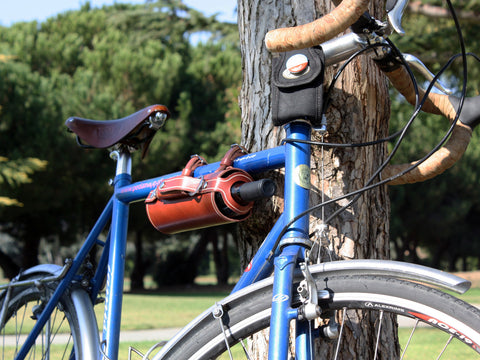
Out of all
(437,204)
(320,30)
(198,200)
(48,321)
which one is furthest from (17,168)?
(437,204)

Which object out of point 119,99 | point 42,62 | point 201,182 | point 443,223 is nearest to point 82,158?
point 119,99

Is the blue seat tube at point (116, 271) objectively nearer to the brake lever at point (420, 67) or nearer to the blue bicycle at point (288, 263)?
the blue bicycle at point (288, 263)

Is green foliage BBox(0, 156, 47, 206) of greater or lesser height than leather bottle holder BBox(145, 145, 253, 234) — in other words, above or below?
above

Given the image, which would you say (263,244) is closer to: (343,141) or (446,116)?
(343,141)

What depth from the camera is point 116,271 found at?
1.84 m

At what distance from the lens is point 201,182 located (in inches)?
61.4

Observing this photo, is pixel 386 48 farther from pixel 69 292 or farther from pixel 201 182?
pixel 69 292

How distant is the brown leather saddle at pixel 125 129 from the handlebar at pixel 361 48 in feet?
2.59

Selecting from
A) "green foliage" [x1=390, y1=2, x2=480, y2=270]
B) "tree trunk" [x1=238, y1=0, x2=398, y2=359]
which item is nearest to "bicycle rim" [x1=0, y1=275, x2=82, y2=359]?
"tree trunk" [x1=238, y1=0, x2=398, y2=359]

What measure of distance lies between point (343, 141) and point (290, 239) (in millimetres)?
596

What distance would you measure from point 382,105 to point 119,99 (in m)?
11.7

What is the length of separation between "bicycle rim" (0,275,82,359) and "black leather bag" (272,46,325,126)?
3.67 feet

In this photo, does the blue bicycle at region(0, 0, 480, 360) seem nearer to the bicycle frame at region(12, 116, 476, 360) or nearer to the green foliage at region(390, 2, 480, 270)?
the bicycle frame at region(12, 116, 476, 360)

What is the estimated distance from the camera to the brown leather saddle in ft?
6.46
